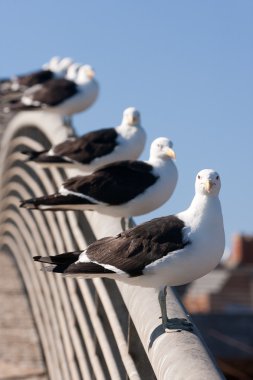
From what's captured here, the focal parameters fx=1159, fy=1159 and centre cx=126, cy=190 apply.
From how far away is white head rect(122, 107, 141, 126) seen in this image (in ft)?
24.7

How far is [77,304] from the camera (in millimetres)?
7902

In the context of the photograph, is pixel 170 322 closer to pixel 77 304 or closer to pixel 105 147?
pixel 105 147

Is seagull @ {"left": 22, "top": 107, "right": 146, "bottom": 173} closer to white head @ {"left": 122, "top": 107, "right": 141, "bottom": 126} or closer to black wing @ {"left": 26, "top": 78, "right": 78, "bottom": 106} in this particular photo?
white head @ {"left": 122, "top": 107, "right": 141, "bottom": 126}

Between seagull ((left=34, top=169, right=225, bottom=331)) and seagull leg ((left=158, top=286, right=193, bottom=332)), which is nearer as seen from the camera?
seagull leg ((left=158, top=286, right=193, bottom=332))

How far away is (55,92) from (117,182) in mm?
5283

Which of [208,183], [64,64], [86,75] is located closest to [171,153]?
[208,183]

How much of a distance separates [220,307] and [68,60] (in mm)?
21015

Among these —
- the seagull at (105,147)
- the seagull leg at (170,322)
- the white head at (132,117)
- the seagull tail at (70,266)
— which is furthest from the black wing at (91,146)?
the seagull leg at (170,322)

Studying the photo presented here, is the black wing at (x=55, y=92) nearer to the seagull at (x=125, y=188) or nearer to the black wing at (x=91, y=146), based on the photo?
the black wing at (x=91, y=146)

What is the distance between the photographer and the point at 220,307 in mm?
37750

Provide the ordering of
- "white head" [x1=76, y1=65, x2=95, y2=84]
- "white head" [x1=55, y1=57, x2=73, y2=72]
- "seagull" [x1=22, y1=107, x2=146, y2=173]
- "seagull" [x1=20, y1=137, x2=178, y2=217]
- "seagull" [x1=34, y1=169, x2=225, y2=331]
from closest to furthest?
"seagull" [x1=34, y1=169, x2=225, y2=331] → "seagull" [x1=20, y1=137, x2=178, y2=217] → "seagull" [x1=22, y1=107, x2=146, y2=173] → "white head" [x1=76, y1=65, x2=95, y2=84] → "white head" [x1=55, y1=57, x2=73, y2=72]

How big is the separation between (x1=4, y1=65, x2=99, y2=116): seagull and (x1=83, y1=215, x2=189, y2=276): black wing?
6517 mm

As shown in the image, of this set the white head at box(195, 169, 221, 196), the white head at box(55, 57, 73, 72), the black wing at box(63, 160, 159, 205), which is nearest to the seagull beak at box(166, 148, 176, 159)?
the black wing at box(63, 160, 159, 205)

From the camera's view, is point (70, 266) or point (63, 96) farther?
point (63, 96)
